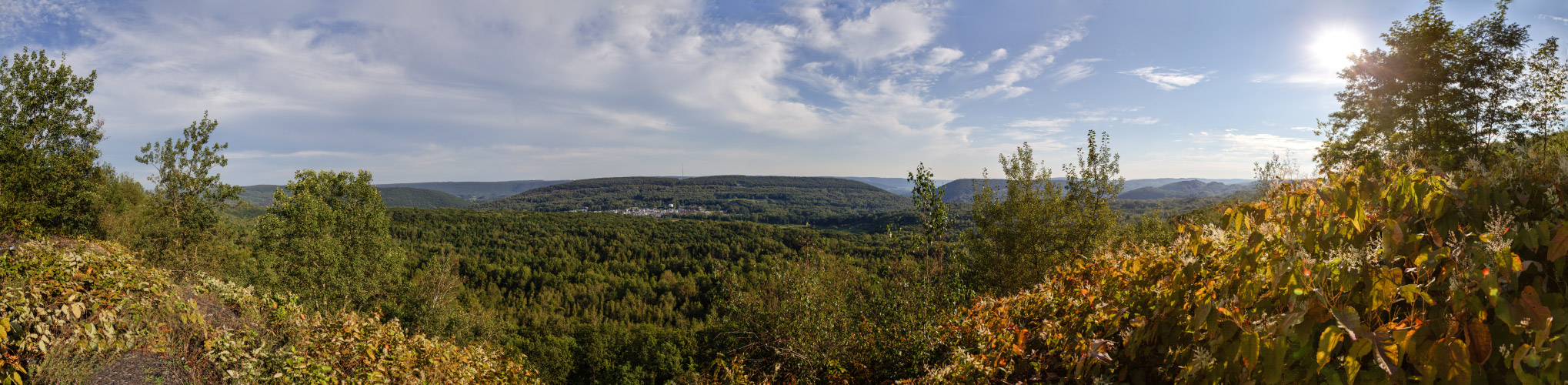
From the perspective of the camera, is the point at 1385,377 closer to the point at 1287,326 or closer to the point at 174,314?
the point at 1287,326

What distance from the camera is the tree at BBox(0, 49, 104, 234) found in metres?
13.4

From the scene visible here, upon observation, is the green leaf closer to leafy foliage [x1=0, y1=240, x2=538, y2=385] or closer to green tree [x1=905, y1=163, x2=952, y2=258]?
green tree [x1=905, y1=163, x2=952, y2=258]

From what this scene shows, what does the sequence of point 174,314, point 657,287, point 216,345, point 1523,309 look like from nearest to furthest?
point 1523,309 < point 216,345 < point 174,314 < point 657,287

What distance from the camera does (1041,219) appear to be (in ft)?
52.6

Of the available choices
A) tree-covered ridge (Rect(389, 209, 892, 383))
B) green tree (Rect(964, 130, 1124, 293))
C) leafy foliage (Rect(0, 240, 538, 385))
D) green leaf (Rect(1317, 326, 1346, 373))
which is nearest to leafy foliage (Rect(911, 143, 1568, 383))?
green leaf (Rect(1317, 326, 1346, 373))

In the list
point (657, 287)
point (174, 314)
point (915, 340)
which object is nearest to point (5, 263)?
point (174, 314)

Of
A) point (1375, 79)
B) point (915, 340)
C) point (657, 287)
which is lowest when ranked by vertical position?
point (657, 287)

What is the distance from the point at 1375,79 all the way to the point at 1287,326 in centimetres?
2725

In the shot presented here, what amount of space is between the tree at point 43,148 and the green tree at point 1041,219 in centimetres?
2720

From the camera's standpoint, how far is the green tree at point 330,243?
18375 mm

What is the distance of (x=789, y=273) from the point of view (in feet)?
28.8

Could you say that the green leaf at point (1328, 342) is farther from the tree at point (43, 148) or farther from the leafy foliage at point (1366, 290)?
the tree at point (43, 148)

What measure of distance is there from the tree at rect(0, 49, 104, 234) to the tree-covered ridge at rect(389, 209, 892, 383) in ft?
34.8

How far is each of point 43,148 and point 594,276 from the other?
60.7 meters
